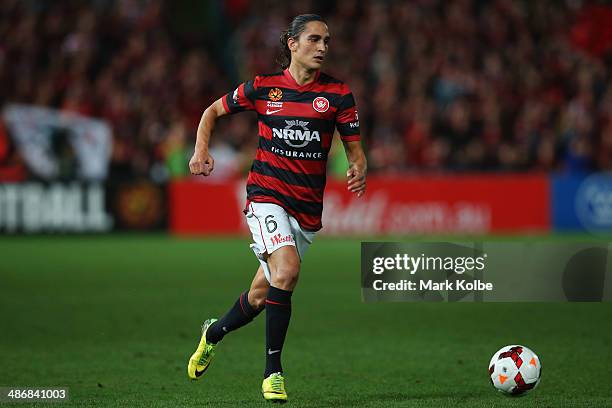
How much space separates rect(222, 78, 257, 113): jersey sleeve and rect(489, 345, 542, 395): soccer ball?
2.09 metres

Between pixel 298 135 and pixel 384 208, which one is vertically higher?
pixel 298 135

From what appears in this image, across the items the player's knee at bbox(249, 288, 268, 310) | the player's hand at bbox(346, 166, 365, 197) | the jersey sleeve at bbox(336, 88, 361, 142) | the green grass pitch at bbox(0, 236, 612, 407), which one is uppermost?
the jersey sleeve at bbox(336, 88, 361, 142)

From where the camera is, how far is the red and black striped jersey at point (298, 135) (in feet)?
21.4

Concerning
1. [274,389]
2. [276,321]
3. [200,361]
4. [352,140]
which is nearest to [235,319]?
[200,361]

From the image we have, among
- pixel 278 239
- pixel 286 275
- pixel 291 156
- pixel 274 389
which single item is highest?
pixel 291 156

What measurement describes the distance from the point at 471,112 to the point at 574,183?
2.67 m

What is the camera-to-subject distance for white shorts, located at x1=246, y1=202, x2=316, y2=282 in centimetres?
644

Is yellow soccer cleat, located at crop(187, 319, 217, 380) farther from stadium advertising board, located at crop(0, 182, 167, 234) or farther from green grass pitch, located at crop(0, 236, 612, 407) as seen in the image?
stadium advertising board, located at crop(0, 182, 167, 234)

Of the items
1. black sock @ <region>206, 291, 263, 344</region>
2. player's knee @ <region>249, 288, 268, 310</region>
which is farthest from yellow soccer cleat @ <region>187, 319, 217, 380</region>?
player's knee @ <region>249, 288, 268, 310</region>

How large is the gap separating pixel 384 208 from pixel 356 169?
13.0 m

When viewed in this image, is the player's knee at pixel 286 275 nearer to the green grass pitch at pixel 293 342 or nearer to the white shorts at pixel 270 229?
the white shorts at pixel 270 229

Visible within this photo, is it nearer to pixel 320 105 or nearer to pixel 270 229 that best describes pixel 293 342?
pixel 270 229

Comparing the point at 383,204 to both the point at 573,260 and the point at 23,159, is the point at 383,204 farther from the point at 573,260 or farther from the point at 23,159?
the point at 573,260

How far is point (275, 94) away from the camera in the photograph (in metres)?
6.59
